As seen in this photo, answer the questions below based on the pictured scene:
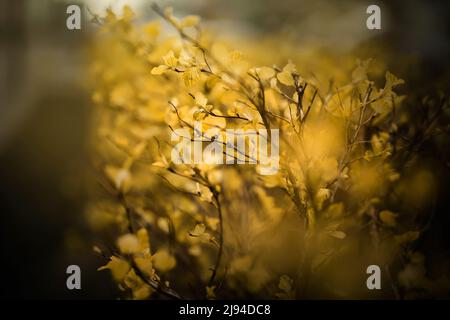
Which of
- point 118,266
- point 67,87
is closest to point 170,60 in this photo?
point 118,266

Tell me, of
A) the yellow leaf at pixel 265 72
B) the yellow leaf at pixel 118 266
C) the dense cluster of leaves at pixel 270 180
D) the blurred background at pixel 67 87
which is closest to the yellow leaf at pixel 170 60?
the dense cluster of leaves at pixel 270 180

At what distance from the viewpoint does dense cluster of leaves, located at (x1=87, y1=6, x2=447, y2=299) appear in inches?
24.3

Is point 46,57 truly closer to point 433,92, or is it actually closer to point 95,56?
point 95,56

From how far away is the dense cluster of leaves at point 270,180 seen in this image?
24.3 inches

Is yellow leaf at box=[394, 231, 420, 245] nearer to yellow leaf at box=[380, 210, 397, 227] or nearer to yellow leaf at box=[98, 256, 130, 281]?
yellow leaf at box=[380, 210, 397, 227]

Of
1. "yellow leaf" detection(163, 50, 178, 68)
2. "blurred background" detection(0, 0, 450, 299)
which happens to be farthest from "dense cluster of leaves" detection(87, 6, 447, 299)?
"blurred background" detection(0, 0, 450, 299)

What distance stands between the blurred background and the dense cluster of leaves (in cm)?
20

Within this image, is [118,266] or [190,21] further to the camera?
[190,21]

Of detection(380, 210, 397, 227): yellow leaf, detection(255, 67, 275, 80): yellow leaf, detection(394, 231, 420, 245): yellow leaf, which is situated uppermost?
detection(255, 67, 275, 80): yellow leaf

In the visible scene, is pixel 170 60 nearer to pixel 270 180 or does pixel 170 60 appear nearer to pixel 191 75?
pixel 191 75

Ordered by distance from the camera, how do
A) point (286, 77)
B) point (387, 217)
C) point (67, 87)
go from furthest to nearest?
point (67, 87) < point (387, 217) < point (286, 77)

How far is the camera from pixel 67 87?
2.64m

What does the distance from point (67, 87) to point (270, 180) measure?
2.31 meters

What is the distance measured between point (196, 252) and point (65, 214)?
1209 mm
